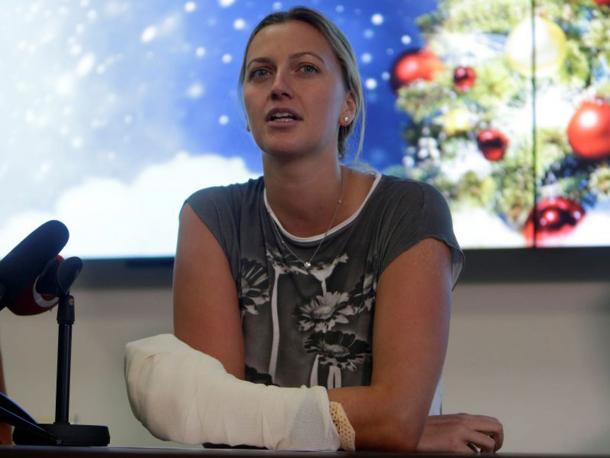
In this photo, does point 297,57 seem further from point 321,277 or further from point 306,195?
point 321,277

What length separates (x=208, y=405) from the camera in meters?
1.20

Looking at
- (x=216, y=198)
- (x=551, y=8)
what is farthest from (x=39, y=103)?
(x=551, y=8)

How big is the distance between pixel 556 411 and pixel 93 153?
136 centimetres

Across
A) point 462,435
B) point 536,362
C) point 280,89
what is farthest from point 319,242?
point 536,362

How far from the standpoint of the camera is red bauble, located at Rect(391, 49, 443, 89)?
2.48 m

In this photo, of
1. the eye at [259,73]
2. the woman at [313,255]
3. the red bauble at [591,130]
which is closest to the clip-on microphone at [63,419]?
the woman at [313,255]

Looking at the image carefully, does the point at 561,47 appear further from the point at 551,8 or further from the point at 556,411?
the point at 556,411

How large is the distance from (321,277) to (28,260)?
0.69 meters

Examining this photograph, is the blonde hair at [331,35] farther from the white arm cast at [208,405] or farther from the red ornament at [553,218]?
the white arm cast at [208,405]

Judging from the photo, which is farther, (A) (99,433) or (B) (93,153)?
(B) (93,153)

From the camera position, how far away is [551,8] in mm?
2430

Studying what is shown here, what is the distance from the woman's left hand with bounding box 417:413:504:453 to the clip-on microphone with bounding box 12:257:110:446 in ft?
1.80

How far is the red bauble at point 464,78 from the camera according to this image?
246cm

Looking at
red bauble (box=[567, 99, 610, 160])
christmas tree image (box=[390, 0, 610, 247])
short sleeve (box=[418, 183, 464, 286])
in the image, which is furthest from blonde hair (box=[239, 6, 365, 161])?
red bauble (box=[567, 99, 610, 160])
